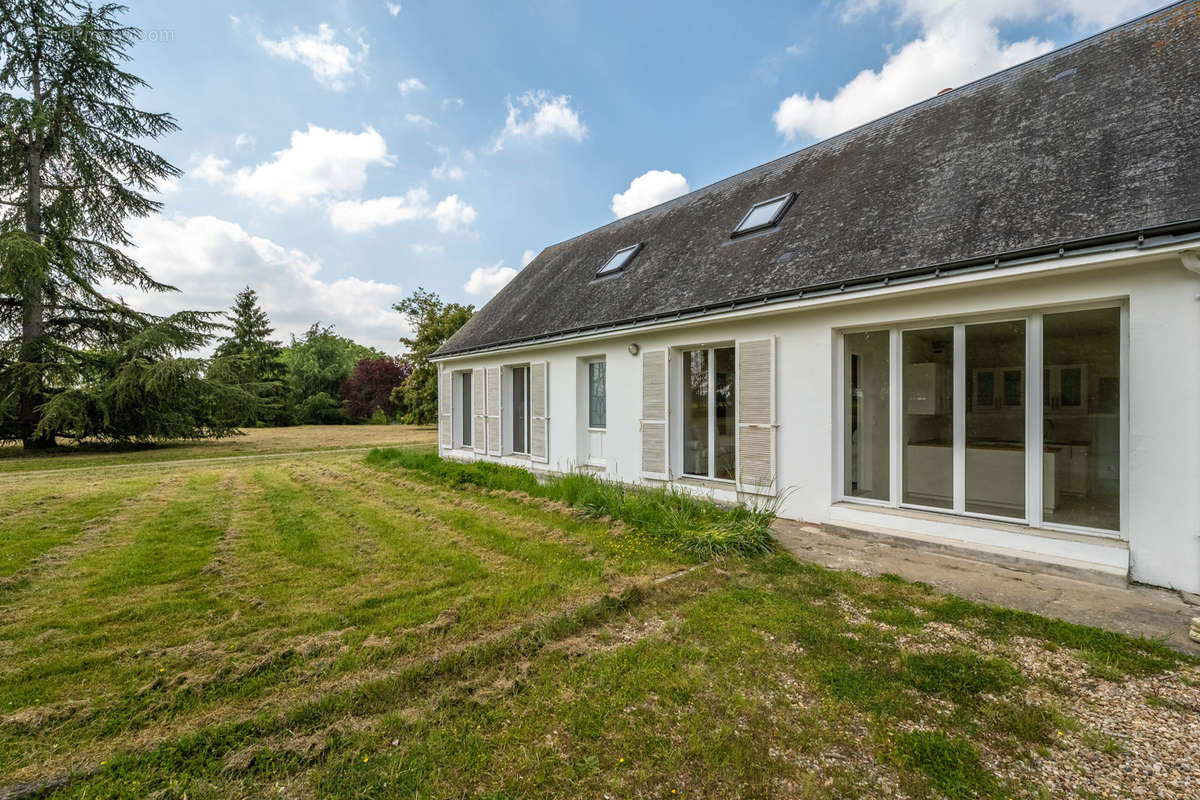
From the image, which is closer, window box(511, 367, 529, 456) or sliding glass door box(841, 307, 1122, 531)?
sliding glass door box(841, 307, 1122, 531)

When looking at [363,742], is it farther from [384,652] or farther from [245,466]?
[245,466]

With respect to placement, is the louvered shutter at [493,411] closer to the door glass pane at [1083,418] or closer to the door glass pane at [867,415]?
the door glass pane at [867,415]

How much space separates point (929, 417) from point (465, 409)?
1032cm

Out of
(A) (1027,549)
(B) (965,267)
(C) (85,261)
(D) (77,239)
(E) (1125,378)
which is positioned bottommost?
(A) (1027,549)

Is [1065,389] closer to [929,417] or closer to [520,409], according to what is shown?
[929,417]

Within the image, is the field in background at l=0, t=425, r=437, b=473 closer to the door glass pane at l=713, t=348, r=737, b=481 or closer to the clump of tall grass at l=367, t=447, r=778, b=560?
the clump of tall grass at l=367, t=447, r=778, b=560

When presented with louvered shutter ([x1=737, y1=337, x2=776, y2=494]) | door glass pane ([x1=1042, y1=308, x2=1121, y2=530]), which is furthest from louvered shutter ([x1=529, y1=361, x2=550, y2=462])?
A: door glass pane ([x1=1042, y1=308, x2=1121, y2=530])

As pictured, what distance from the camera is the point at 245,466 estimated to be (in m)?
13.2

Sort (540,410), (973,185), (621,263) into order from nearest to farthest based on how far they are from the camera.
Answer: (973,185)
(540,410)
(621,263)

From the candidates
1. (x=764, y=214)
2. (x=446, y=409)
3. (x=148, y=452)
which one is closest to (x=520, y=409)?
(x=446, y=409)

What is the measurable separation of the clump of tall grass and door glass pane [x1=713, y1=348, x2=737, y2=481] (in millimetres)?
676

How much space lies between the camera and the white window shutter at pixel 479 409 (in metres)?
11.5

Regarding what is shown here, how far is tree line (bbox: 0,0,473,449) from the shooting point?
1586 centimetres

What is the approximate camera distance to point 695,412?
24.3 ft
